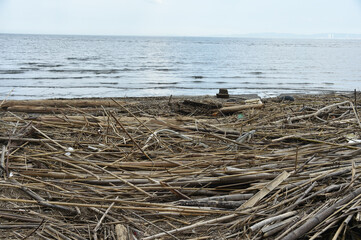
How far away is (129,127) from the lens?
199 inches

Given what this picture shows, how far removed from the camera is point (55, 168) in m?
3.71

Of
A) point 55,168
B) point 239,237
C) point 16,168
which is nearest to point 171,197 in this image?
point 239,237

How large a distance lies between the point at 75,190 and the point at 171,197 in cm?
95

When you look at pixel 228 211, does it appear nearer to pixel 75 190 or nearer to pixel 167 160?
pixel 167 160

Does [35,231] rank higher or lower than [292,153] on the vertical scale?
lower

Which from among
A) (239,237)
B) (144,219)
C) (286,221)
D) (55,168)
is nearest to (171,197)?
(144,219)

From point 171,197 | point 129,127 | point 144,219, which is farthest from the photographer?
point 129,127

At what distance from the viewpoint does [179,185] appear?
3256mm

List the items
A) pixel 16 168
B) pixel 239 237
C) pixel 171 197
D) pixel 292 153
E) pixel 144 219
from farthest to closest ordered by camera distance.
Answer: pixel 292 153 < pixel 16 168 < pixel 171 197 < pixel 144 219 < pixel 239 237

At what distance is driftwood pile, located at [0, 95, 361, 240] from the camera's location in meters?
2.59

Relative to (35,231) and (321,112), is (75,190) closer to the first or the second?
(35,231)

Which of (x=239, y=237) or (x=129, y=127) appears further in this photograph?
(x=129, y=127)

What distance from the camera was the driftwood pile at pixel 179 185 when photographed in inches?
102

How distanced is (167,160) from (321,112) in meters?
3.76
